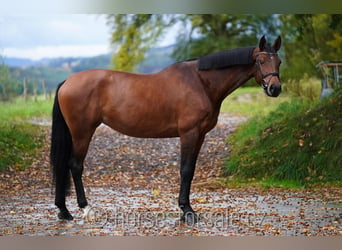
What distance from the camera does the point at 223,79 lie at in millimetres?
5203

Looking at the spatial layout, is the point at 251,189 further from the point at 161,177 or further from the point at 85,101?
the point at 85,101

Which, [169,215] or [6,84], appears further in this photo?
[6,84]

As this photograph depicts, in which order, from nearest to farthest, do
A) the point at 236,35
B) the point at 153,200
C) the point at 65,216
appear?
the point at 65,216
the point at 153,200
the point at 236,35

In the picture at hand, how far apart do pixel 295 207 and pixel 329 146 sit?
0.97 metres

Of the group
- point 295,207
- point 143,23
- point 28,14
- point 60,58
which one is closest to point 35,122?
point 60,58

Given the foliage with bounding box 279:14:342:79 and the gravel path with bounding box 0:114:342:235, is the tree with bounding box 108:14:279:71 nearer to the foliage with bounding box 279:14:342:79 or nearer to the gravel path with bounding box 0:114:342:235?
the foliage with bounding box 279:14:342:79

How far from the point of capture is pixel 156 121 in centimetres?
528

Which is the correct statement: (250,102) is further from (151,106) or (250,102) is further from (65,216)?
(65,216)

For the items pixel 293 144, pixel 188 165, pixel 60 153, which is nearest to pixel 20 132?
pixel 60 153

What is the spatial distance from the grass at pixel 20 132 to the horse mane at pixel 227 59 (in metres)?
2.03

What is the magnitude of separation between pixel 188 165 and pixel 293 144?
1.70 meters

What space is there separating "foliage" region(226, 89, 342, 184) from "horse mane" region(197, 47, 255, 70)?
155 centimetres

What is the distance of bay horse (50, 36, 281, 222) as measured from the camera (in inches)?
203

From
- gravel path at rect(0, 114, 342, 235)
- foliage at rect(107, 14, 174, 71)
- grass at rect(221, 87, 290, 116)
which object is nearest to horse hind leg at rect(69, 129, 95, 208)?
gravel path at rect(0, 114, 342, 235)
